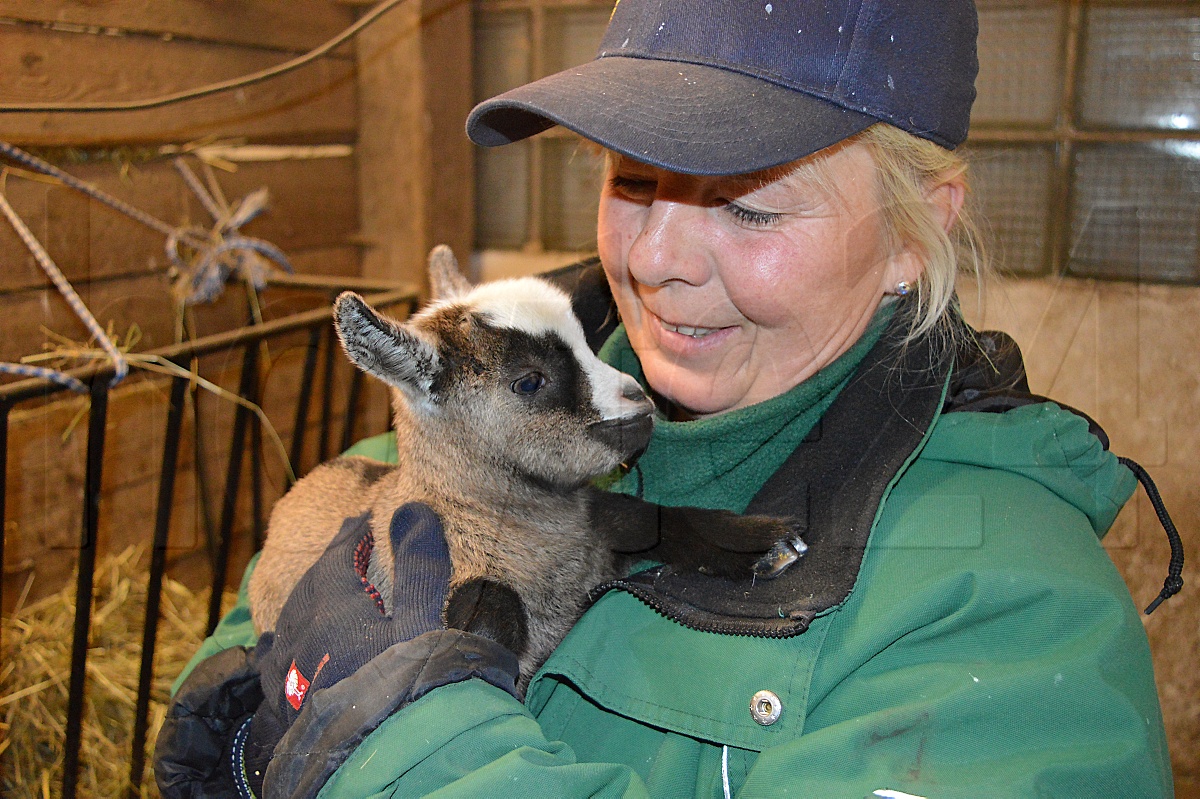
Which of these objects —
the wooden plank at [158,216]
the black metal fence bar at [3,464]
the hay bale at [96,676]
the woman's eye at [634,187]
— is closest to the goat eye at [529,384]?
the woman's eye at [634,187]

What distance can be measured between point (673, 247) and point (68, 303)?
104cm

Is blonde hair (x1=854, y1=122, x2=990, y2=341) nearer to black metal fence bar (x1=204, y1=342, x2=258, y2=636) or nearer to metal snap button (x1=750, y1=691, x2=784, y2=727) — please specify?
metal snap button (x1=750, y1=691, x2=784, y2=727)

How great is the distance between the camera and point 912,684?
1094 mm

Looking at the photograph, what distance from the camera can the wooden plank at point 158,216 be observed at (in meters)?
1.51

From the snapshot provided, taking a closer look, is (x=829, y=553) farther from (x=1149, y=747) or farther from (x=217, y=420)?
(x=217, y=420)

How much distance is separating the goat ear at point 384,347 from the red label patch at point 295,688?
1.58 ft

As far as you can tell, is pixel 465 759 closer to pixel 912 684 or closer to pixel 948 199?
pixel 912 684

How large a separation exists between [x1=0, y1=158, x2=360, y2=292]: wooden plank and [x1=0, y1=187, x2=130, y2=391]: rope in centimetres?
1

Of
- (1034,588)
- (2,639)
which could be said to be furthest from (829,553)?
(2,639)

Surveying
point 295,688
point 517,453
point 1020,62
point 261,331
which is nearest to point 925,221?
point 1020,62

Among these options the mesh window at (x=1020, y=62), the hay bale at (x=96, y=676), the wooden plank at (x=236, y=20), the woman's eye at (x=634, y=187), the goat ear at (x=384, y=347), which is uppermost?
the wooden plank at (x=236, y=20)

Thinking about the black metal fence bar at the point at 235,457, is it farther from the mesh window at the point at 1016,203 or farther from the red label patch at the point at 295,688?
the mesh window at the point at 1016,203

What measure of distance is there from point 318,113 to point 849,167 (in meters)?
1.05

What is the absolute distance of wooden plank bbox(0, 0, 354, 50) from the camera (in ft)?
4.76
